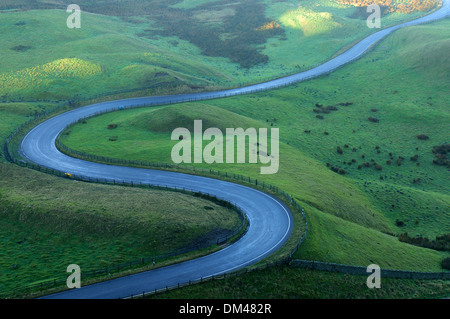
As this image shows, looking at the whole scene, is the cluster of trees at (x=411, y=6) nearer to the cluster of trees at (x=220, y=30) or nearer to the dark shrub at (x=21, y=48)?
the cluster of trees at (x=220, y=30)

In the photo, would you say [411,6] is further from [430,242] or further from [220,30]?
[430,242]

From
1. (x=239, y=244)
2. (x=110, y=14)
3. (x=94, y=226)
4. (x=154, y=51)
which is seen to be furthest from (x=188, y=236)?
(x=110, y=14)

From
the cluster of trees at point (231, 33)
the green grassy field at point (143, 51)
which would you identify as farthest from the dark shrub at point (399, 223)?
the cluster of trees at point (231, 33)

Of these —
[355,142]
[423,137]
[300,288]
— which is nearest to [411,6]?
[423,137]

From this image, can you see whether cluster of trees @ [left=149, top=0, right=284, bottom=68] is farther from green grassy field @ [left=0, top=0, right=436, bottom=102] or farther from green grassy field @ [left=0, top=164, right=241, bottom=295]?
green grassy field @ [left=0, top=164, right=241, bottom=295]

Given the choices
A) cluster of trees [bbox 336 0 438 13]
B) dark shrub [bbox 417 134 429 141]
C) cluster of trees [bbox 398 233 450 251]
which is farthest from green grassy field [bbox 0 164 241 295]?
cluster of trees [bbox 336 0 438 13]

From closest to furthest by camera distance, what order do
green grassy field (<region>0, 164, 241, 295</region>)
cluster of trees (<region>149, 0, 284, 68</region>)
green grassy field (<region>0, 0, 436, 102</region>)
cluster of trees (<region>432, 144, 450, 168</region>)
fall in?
green grassy field (<region>0, 164, 241, 295</region>) < cluster of trees (<region>432, 144, 450, 168</region>) < green grassy field (<region>0, 0, 436, 102</region>) < cluster of trees (<region>149, 0, 284, 68</region>)

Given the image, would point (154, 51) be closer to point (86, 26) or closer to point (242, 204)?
point (86, 26)
